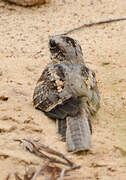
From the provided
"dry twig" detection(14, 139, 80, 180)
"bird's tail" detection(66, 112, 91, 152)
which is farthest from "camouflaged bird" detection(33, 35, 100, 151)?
"dry twig" detection(14, 139, 80, 180)

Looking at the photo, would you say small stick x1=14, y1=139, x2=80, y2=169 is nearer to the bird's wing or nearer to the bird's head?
the bird's wing

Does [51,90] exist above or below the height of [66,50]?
below

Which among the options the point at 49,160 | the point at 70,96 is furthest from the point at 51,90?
the point at 49,160

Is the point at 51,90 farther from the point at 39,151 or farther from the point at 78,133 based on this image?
the point at 39,151

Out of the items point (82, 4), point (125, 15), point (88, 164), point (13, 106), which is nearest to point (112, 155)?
point (88, 164)

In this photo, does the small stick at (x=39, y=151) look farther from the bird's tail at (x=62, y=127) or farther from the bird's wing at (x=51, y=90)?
the bird's wing at (x=51, y=90)

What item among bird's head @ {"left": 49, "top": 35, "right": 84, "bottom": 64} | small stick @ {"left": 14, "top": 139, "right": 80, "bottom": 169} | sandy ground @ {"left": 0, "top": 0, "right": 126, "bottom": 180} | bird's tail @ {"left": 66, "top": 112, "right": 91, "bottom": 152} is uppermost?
bird's head @ {"left": 49, "top": 35, "right": 84, "bottom": 64}

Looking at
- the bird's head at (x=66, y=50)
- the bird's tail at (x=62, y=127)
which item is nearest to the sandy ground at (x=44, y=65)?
the bird's tail at (x=62, y=127)
